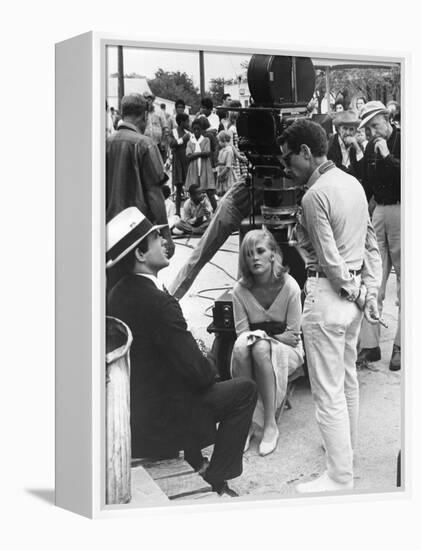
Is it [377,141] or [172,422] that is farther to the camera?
[377,141]

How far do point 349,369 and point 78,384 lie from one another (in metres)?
1.80

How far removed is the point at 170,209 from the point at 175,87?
29.5 inches

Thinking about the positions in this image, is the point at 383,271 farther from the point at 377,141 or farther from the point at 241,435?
the point at 241,435

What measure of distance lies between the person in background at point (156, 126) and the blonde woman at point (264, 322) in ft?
2.69

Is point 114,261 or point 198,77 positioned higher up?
point 198,77

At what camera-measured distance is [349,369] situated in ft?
34.4

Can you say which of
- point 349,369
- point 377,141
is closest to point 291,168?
point 377,141

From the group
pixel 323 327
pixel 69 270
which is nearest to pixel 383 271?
pixel 323 327

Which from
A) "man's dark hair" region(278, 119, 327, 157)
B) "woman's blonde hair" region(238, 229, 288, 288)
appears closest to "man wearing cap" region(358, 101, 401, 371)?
"man's dark hair" region(278, 119, 327, 157)

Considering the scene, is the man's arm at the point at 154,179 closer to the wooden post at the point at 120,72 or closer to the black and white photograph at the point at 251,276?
the black and white photograph at the point at 251,276

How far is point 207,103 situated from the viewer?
394 inches

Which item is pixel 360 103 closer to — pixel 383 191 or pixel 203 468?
pixel 383 191

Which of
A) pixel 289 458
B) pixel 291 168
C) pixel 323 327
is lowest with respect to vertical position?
pixel 289 458

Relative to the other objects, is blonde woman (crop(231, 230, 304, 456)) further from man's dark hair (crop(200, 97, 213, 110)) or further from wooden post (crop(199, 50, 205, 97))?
wooden post (crop(199, 50, 205, 97))
